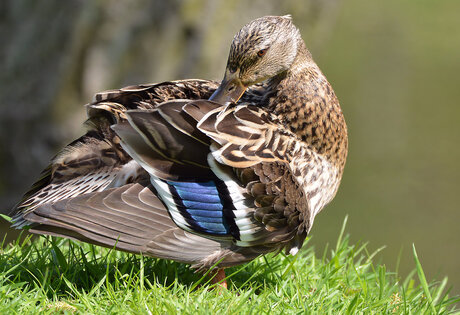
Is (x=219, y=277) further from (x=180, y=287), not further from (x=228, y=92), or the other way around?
(x=228, y=92)

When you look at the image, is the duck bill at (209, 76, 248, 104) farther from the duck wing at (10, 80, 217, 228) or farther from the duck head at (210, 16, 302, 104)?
the duck wing at (10, 80, 217, 228)

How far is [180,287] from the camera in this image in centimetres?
397

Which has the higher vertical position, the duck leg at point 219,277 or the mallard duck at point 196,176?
the mallard duck at point 196,176

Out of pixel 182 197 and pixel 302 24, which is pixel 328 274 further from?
pixel 302 24

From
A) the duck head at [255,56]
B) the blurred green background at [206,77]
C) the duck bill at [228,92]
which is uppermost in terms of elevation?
the duck head at [255,56]

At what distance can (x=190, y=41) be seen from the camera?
9648 millimetres

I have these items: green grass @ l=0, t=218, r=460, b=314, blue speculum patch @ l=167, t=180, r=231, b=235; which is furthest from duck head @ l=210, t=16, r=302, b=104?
green grass @ l=0, t=218, r=460, b=314

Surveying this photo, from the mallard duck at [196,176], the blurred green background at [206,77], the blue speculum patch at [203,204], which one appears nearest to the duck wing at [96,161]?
the mallard duck at [196,176]

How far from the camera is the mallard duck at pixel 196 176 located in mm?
3775

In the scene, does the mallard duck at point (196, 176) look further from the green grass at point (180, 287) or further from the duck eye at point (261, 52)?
the green grass at point (180, 287)

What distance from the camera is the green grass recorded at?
3.67 m

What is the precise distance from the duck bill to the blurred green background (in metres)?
2.92

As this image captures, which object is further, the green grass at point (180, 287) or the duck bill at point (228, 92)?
the duck bill at point (228, 92)

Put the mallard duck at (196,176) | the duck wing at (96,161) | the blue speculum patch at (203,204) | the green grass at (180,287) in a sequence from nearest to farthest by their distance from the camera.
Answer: the green grass at (180,287) < the mallard duck at (196,176) < the blue speculum patch at (203,204) < the duck wing at (96,161)
